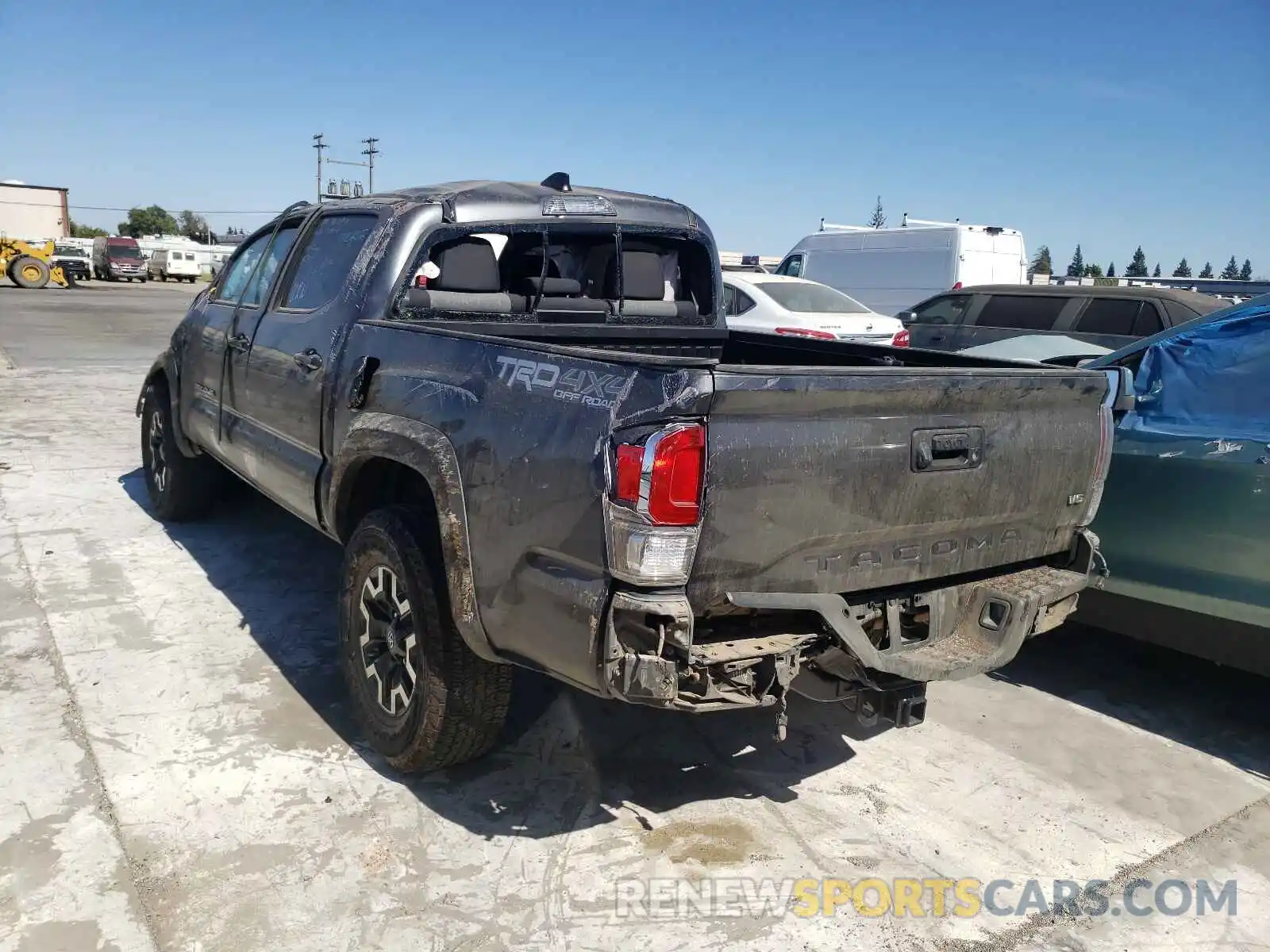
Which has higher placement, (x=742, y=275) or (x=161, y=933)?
(x=742, y=275)

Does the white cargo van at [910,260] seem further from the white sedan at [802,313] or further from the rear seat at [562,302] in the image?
the rear seat at [562,302]

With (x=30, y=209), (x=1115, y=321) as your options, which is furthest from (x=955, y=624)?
(x=30, y=209)

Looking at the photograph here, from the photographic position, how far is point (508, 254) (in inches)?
168

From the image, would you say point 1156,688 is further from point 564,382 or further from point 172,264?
point 172,264

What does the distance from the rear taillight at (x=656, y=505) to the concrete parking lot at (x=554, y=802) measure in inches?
40.9

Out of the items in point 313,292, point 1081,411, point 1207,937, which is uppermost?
point 313,292

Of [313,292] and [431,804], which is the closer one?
[431,804]

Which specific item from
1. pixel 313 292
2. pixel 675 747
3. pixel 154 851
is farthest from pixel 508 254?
pixel 154 851

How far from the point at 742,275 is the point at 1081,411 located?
9862mm

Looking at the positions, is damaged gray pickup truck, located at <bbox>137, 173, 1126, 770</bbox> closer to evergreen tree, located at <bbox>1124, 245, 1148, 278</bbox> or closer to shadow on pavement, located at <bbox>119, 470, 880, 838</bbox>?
shadow on pavement, located at <bbox>119, 470, 880, 838</bbox>

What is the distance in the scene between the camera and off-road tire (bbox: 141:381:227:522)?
6.04 meters

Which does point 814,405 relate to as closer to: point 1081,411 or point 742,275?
point 1081,411

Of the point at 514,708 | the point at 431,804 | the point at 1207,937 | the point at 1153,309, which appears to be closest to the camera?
the point at 1207,937

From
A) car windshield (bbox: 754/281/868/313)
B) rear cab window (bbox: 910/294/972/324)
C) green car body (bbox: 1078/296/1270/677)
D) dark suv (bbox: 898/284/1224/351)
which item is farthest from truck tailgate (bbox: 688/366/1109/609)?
rear cab window (bbox: 910/294/972/324)
